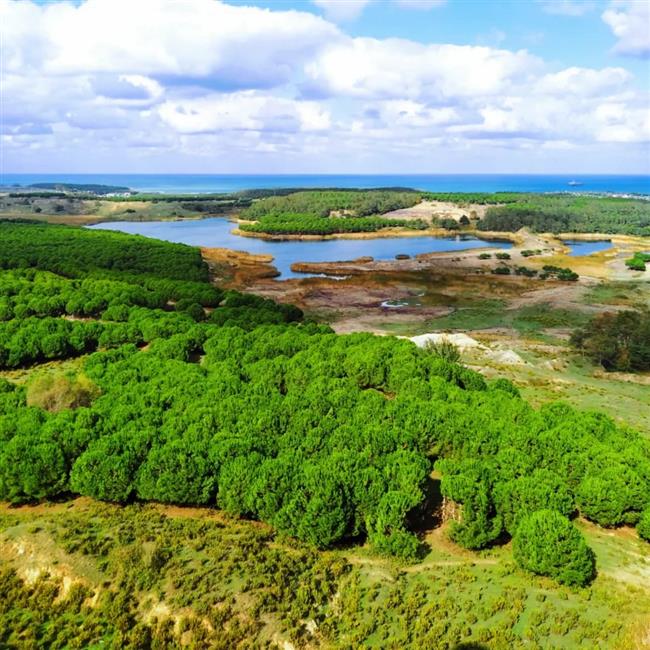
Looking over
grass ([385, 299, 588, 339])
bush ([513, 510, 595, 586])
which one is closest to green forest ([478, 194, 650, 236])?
grass ([385, 299, 588, 339])

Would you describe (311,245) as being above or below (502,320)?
above

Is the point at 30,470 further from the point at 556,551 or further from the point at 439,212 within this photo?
the point at 439,212

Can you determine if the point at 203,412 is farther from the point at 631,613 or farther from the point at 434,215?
the point at 434,215

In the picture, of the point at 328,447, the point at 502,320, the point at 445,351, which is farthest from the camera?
the point at 502,320

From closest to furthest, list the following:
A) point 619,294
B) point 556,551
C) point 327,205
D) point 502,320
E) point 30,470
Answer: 1. point 556,551
2. point 30,470
3. point 502,320
4. point 619,294
5. point 327,205

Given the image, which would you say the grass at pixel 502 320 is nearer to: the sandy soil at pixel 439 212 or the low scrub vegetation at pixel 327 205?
the sandy soil at pixel 439 212

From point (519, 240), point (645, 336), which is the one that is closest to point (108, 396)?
point (645, 336)

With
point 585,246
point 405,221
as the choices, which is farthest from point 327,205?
point 585,246
